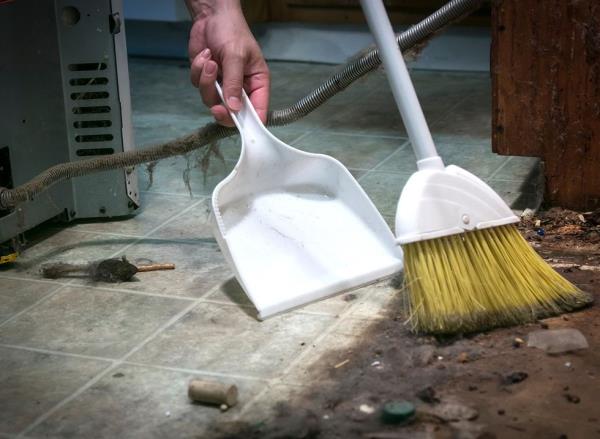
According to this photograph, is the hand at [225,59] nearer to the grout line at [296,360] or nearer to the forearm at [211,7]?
the forearm at [211,7]

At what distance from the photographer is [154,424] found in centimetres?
121

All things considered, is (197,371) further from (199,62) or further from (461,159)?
(461,159)

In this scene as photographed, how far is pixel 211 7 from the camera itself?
1.63 meters

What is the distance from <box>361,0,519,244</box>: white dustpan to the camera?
1.33 metres

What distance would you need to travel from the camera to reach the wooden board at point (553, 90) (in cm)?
170

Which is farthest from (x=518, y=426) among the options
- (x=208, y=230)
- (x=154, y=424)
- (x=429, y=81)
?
(x=429, y=81)

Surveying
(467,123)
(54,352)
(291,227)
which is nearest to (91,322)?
(54,352)

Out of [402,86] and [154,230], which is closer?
[402,86]

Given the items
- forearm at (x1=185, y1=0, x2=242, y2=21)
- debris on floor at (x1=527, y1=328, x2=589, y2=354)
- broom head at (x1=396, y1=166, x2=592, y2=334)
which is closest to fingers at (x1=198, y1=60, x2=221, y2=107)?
forearm at (x1=185, y1=0, x2=242, y2=21)

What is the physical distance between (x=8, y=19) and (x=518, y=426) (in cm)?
109

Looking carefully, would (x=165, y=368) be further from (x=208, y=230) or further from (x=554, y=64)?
(x=554, y=64)

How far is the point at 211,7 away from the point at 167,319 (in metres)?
0.50

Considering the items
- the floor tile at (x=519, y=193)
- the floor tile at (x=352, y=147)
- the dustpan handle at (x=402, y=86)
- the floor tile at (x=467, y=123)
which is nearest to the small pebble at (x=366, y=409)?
the dustpan handle at (x=402, y=86)

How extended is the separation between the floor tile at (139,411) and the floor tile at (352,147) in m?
0.94
